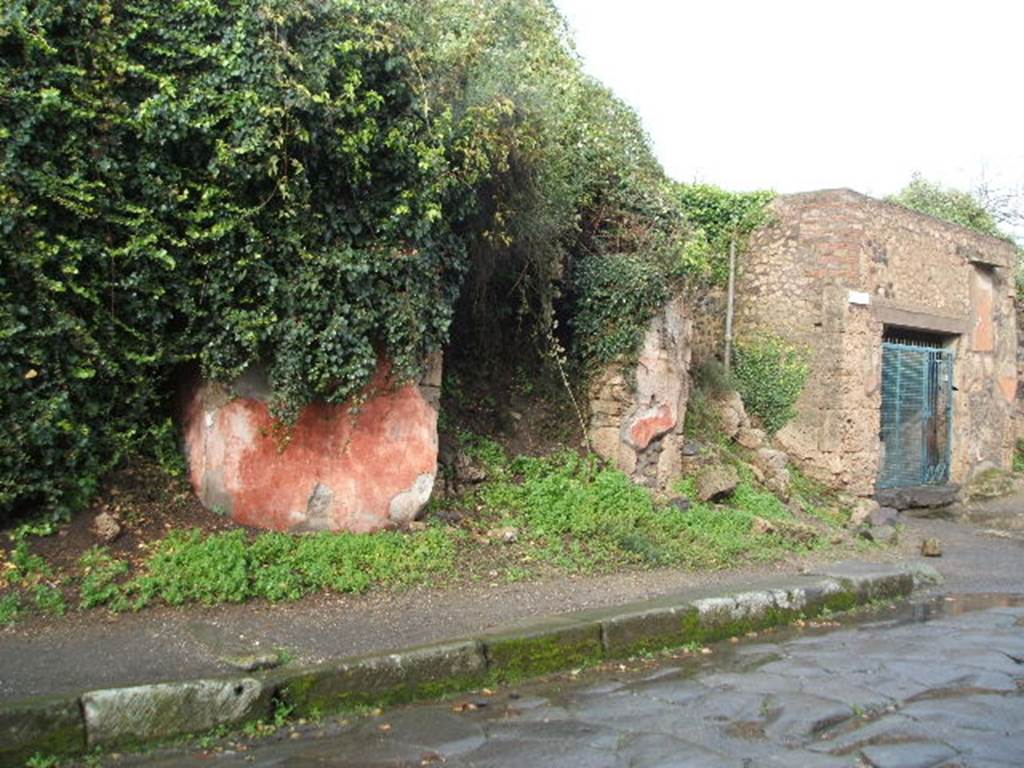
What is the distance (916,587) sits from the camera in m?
8.47

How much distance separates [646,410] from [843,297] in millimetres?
4277

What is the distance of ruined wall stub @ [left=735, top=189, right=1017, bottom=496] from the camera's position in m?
12.5

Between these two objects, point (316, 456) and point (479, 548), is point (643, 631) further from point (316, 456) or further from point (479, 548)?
point (316, 456)

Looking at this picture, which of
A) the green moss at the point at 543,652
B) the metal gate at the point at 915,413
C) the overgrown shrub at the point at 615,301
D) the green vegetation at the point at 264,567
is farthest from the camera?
the metal gate at the point at 915,413

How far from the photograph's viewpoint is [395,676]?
4.85m

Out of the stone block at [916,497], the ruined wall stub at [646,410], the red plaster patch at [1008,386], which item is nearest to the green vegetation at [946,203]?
the red plaster patch at [1008,386]

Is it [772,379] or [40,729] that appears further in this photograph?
[772,379]

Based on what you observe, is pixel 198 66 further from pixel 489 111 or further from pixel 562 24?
pixel 562 24

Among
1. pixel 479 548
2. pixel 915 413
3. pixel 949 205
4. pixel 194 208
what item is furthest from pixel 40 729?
pixel 949 205

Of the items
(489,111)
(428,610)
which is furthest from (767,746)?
(489,111)

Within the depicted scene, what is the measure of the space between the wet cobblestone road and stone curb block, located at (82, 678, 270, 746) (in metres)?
0.23

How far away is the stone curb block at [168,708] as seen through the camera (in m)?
4.05

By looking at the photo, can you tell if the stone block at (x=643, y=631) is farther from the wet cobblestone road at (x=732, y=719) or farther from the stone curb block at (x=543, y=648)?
the wet cobblestone road at (x=732, y=719)

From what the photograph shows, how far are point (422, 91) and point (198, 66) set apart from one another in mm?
1574
